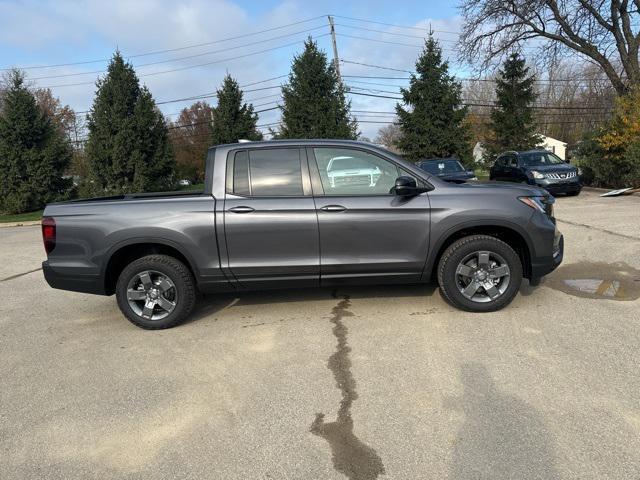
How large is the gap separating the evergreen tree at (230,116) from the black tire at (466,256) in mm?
19910

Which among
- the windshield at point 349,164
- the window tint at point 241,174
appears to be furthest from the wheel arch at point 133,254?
the windshield at point 349,164

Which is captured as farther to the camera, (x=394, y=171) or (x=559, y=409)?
(x=394, y=171)

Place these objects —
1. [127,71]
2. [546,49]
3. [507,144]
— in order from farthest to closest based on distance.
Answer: [507,144] → [546,49] → [127,71]

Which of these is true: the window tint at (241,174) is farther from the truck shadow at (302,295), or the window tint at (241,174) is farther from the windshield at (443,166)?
the windshield at (443,166)

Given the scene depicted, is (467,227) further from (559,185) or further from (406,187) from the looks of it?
(559,185)

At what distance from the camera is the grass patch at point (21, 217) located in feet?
63.2

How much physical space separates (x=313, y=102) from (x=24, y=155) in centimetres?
1370

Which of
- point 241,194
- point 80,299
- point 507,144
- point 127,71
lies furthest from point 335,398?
point 507,144

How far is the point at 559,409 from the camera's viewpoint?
2.99 meters

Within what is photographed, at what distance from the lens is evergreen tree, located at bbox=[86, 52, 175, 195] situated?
811 inches

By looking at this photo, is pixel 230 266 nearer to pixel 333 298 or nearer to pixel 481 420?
pixel 333 298

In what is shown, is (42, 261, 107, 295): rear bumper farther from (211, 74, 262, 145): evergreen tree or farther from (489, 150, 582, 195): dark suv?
(211, 74, 262, 145): evergreen tree

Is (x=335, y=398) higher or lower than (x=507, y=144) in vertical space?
lower

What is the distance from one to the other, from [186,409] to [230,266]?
1.59 metres
